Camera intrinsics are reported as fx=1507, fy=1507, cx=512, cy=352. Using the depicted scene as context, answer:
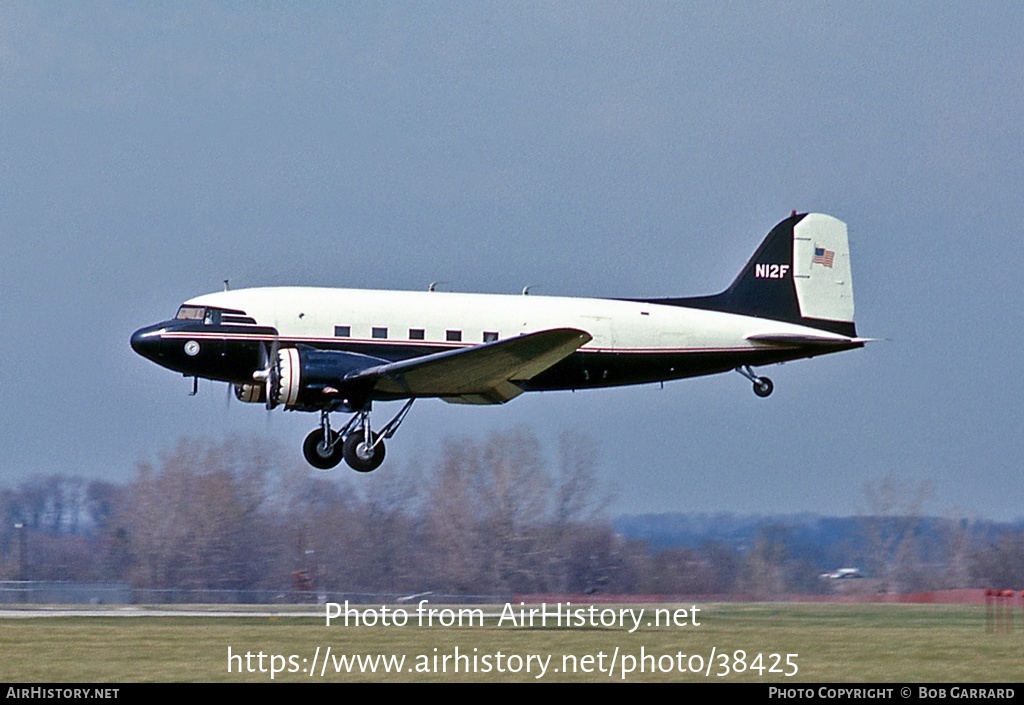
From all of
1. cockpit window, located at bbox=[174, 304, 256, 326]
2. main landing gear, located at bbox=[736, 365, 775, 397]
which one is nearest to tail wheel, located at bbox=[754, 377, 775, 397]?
main landing gear, located at bbox=[736, 365, 775, 397]

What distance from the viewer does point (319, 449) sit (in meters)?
24.6

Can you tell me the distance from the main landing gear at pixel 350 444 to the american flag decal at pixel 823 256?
8.18m

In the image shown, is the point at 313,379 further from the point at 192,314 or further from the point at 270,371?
the point at 192,314

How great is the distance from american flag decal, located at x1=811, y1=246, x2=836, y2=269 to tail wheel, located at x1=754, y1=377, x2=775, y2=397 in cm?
257

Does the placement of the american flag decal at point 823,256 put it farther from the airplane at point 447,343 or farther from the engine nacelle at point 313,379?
the engine nacelle at point 313,379

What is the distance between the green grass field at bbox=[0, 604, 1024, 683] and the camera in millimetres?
18031

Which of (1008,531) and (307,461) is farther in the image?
(1008,531)

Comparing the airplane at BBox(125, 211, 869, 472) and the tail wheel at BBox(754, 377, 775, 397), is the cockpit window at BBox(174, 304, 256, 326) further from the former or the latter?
the tail wheel at BBox(754, 377, 775, 397)

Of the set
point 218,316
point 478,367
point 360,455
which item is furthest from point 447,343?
point 218,316

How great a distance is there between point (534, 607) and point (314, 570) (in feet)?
36.8

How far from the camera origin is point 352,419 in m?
24.3

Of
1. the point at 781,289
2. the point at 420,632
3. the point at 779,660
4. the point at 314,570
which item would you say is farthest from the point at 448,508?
the point at 779,660

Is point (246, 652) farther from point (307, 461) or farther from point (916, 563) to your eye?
point (916, 563)

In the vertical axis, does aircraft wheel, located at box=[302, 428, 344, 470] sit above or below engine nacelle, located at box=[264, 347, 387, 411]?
below
